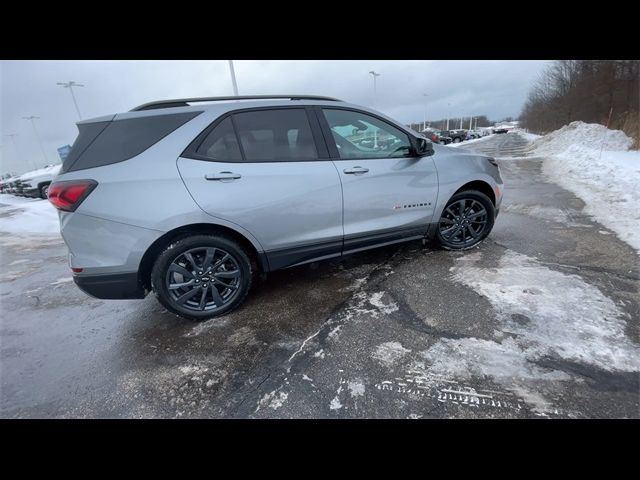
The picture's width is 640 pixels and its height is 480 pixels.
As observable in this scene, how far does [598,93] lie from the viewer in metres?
21.0

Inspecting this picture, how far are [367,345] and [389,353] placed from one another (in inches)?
7.2

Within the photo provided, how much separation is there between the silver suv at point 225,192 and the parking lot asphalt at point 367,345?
0.47m

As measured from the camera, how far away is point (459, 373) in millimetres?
2049

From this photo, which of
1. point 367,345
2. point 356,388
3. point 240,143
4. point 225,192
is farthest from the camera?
point 240,143

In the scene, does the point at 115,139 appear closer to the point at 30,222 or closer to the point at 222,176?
the point at 222,176

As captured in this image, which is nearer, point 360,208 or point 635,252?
point 360,208

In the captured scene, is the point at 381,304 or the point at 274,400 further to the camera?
the point at 381,304

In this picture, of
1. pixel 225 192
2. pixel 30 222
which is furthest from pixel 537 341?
pixel 30 222

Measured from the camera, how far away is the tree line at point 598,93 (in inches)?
688

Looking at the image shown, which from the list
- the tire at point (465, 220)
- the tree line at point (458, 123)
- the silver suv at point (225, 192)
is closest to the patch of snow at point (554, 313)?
the tire at point (465, 220)

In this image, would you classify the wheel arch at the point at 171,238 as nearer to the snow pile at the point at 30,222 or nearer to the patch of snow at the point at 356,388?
the patch of snow at the point at 356,388

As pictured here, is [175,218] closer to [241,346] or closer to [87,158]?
[87,158]
